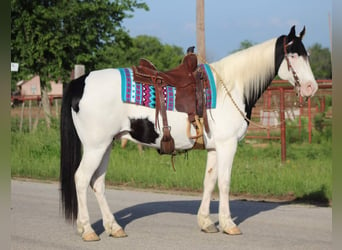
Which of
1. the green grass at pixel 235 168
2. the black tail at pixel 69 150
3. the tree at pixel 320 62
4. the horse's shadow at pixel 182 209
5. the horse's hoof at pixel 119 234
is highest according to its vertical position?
the tree at pixel 320 62

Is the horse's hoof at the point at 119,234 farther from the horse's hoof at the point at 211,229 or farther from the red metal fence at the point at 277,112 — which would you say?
the red metal fence at the point at 277,112

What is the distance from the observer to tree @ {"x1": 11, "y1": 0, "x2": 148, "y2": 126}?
23.3 meters

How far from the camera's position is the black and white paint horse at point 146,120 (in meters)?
6.24

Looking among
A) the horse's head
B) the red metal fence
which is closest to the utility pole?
the red metal fence

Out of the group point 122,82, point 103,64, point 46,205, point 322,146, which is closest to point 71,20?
point 103,64

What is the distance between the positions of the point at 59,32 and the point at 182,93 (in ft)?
60.9

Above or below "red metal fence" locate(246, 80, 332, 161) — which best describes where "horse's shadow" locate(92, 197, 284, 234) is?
below

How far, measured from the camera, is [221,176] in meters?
6.43

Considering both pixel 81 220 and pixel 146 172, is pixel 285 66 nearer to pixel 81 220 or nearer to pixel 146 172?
pixel 81 220

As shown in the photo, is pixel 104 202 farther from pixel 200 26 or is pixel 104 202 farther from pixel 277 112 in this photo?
pixel 277 112

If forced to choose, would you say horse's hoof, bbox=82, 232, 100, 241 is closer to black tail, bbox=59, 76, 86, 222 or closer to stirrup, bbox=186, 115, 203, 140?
black tail, bbox=59, 76, 86, 222

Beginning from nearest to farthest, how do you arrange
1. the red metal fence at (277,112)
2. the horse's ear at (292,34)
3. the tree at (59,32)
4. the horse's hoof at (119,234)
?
1. the horse's hoof at (119,234)
2. the horse's ear at (292,34)
3. the red metal fence at (277,112)
4. the tree at (59,32)

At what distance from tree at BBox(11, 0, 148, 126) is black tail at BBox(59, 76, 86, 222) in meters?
16.3

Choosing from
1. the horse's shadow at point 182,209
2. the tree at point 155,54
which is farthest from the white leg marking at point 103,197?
the tree at point 155,54
